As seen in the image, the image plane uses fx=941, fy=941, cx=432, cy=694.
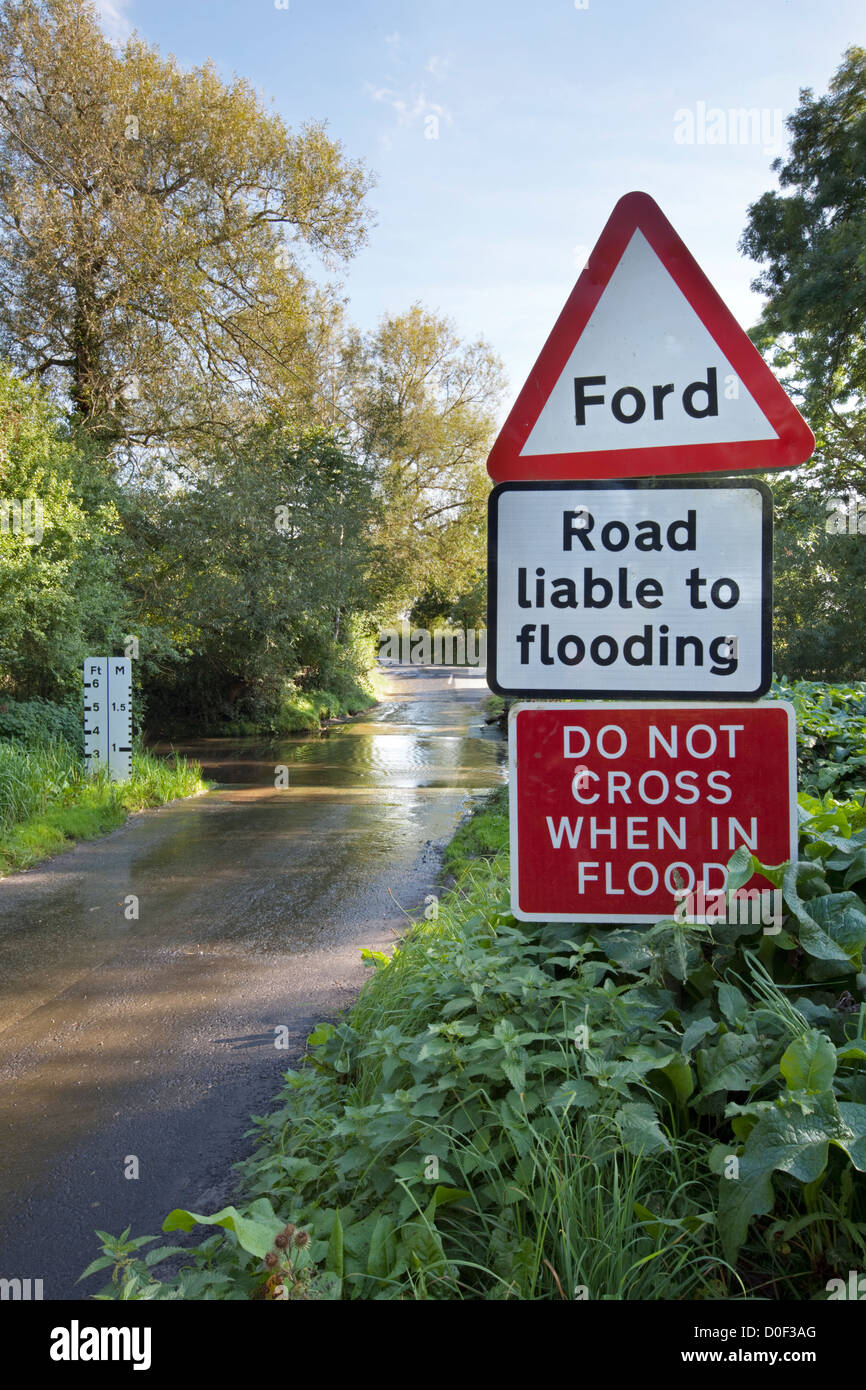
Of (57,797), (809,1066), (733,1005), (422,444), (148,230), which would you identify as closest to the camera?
(809,1066)

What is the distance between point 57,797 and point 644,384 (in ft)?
29.5

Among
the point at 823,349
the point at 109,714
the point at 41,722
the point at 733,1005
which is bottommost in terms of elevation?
the point at 733,1005

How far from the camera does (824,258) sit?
52.1ft

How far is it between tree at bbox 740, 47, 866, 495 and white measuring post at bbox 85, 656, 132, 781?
11552 millimetres

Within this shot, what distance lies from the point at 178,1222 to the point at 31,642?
1067 cm

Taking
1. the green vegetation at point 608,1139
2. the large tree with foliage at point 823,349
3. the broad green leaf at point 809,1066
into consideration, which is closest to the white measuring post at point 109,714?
the green vegetation at point 608,1139

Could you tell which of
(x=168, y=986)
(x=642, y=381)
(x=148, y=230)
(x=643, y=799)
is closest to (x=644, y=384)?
(x=642, y=381)

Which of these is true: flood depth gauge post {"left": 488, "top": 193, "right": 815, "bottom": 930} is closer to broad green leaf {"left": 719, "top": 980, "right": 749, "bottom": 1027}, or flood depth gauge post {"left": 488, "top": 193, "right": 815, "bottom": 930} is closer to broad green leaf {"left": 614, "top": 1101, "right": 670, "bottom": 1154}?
broad green leaf {"left": 719, "top": 980, "right": 749, "bottom": 1027}

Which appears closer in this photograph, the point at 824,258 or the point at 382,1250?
the point at 382,1250

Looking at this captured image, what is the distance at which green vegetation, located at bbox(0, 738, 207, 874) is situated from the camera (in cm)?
852

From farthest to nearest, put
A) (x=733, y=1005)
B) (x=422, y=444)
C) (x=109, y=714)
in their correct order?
(x=422, y=444) → (x=109, y=714) → (x=733, y=1005)

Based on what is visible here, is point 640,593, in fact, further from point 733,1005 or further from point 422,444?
point 422,444

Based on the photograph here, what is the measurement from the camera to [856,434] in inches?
763

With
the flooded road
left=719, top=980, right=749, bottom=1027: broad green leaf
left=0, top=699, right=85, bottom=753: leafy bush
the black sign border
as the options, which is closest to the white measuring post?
left=0, top=699, right=85, bottom=753: leafy bush
